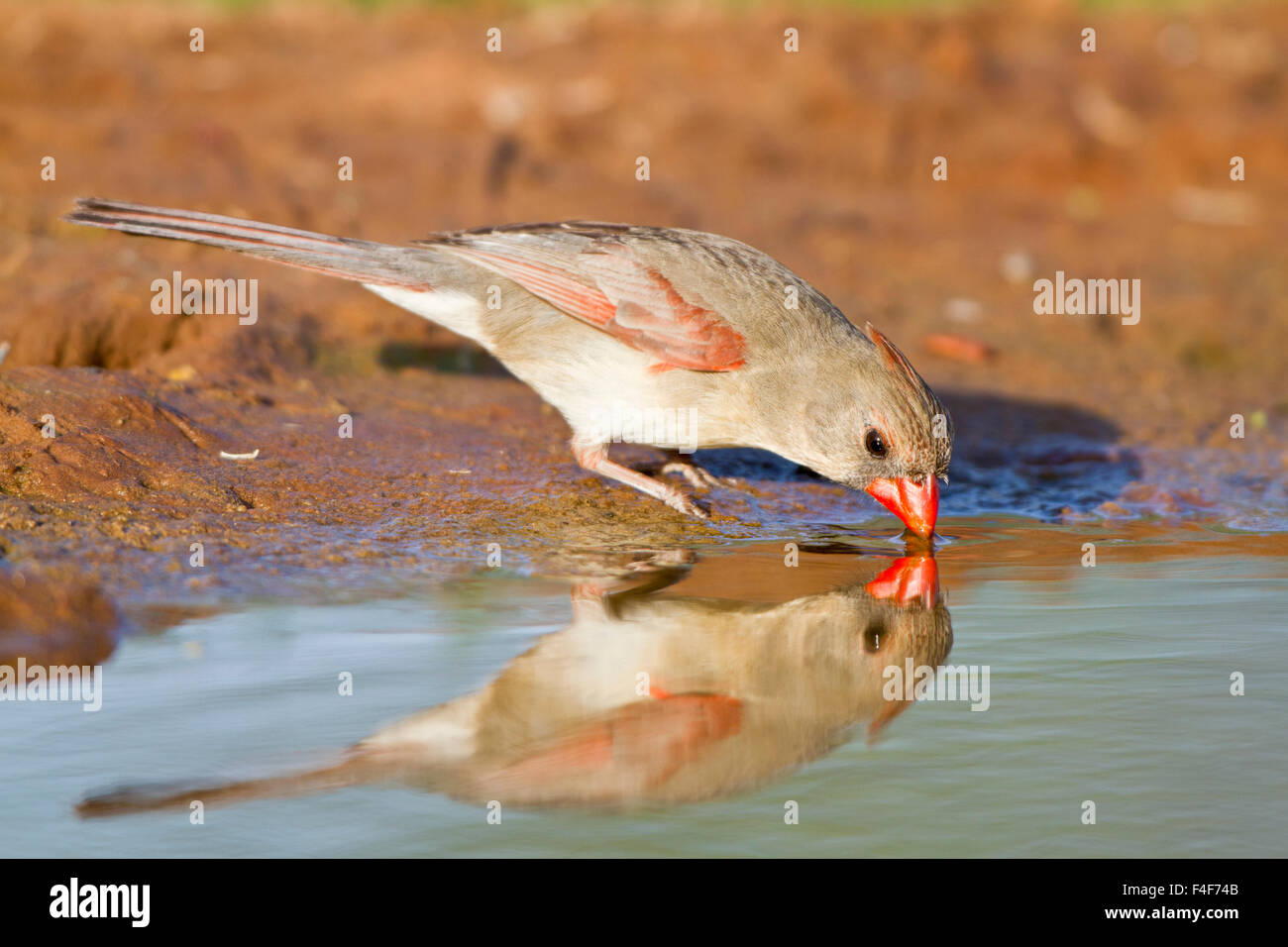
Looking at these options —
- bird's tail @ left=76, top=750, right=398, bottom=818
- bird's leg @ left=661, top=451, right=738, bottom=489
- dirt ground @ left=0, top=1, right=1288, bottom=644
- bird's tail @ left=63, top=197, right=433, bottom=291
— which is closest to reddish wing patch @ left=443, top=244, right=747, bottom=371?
bird's tail @ left=63, top=197, right=433, bottom=291

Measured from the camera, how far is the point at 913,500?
5.41 m

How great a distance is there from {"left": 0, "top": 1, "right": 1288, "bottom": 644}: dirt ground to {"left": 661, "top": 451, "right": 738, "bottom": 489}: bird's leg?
0.19m

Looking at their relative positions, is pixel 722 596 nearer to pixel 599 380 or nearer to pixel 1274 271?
pixel 599 380

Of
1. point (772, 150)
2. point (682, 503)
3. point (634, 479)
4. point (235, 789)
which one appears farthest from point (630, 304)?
point (772, 150)

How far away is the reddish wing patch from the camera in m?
5.36

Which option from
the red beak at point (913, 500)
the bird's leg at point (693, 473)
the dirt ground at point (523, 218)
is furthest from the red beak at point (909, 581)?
the bird's leg at point (693, 473)

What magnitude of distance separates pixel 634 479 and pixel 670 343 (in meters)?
0.64

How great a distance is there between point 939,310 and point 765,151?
3071mm

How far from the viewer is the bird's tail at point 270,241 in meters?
5.36

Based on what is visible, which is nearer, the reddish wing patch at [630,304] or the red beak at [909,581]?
the red beak at [909,581]

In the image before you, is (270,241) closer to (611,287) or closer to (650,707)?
(611,287)

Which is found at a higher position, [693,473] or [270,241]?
[270,241]

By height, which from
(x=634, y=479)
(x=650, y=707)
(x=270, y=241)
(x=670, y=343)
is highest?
(x=270, y=241)

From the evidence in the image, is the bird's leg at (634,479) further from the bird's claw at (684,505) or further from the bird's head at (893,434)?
the bird's head at (893,434)
